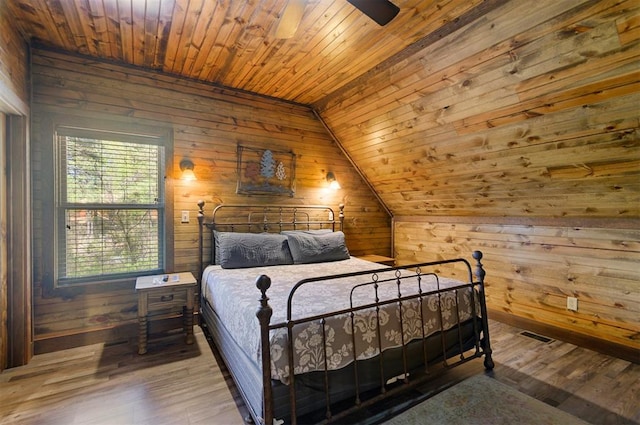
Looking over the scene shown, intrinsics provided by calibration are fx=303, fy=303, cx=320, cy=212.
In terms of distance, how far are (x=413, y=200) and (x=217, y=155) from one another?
268cm

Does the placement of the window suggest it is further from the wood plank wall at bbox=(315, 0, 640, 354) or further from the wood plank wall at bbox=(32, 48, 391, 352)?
the wood plank wall at bbox=(315, 0, 640, 354)

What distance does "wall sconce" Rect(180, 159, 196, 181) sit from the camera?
3.24m

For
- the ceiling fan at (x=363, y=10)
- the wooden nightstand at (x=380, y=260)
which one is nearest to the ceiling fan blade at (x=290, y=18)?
the ceiling fan at (x=363, y=10)

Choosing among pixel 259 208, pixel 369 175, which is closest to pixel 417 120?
pixel 369 175

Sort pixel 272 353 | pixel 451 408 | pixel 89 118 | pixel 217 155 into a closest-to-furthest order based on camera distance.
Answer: pixel 272 353, pixel 451 408, pixel 89 118, pixel 217 155

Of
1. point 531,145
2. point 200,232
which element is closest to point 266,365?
point 200,232

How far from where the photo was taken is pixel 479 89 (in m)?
2.57

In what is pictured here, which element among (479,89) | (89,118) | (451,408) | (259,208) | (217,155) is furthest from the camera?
(259,208)

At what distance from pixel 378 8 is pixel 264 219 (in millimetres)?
2647

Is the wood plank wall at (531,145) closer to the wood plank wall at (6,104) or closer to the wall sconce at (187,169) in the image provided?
the wall sconce at (187,169)

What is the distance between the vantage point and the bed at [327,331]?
5.05ft

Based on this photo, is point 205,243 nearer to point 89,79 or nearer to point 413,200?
point 89,79

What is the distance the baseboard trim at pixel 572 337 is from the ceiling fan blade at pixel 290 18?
3.58 metres

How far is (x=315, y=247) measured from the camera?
3455 millimetres
